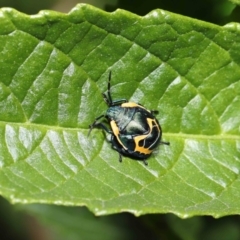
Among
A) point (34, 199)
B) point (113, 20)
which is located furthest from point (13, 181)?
point (113, 20)

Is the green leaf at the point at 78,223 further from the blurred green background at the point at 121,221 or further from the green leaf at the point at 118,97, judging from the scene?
the green leaf at the point at 118,97

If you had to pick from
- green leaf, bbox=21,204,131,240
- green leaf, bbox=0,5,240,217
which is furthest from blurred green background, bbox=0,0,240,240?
green leaf, bbox=0,5,240,217

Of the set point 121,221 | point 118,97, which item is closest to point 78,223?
point 121,221

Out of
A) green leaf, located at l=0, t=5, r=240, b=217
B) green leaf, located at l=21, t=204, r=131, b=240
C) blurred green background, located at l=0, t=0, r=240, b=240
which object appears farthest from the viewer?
green leaf, located at l=21, t=204, r=131, b=240

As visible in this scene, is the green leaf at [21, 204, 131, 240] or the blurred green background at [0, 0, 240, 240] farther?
the green leaf at [21, 204, 131, 240]

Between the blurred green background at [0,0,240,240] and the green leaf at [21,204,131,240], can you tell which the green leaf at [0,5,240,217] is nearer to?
the blurred green background at [0,0,240,240]

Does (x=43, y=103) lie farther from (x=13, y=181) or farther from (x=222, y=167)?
(x=222, y=167)
